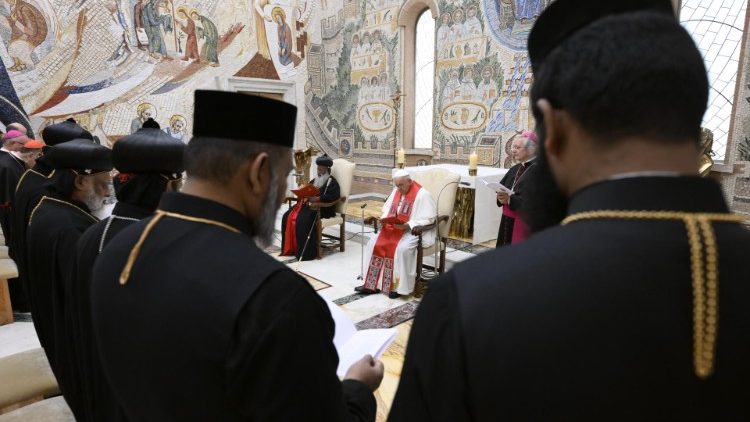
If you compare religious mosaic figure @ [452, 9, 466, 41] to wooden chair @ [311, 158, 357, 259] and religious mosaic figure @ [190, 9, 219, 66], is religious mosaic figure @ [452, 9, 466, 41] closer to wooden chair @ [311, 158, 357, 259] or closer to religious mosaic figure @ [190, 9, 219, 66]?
wooden chair @ [311, 158, 357, 259]

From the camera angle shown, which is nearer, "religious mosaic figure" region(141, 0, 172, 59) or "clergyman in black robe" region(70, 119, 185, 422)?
"clergyman in black robe" region(70, 119, 185, 422)

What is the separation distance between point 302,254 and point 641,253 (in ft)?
19.6

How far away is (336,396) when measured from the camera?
102cm

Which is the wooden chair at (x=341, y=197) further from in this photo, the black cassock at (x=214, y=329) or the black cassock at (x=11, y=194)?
the black cassock at (x=214, y=329)

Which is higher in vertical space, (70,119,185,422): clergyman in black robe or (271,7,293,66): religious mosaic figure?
(271,7,293,66): religious mosaic figure

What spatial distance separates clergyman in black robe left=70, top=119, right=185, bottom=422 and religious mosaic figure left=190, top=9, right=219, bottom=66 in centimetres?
918

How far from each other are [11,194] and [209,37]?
654 cm

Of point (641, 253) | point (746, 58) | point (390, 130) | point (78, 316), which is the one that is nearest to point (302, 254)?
point (78, 316)

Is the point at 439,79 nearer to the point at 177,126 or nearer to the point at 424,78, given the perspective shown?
the point at 424,78

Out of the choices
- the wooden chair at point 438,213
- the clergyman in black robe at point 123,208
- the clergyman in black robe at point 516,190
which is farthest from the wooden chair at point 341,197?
the clergyman in black robe at point 123,208

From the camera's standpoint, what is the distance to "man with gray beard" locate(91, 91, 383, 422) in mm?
923

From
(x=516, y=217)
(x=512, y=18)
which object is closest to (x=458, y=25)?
(x=512, y=18)

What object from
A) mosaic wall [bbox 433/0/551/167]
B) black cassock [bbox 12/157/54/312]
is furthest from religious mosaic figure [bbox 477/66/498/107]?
black cassock [bbox 12/157/54/312]

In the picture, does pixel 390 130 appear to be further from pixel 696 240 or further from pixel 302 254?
pixel 696 240
